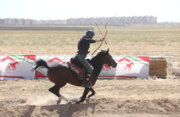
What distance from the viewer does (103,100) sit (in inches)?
368

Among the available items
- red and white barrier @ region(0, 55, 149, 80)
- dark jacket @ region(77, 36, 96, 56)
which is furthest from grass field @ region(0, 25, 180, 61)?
dark jacket @ region(77, 36, 96, 56)

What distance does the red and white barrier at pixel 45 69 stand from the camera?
13.8 metres

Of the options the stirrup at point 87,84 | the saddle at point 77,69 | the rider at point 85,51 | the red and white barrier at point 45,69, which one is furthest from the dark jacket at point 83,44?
the red and white barrier at point 45,69

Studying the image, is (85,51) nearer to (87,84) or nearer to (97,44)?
(87,84)

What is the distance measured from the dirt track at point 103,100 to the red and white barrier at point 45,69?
0.59 meters

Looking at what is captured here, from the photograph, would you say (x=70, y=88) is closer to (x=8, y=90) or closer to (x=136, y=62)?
(x=8, y=90)

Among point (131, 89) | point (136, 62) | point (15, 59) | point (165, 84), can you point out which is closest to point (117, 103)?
point (131, 89)

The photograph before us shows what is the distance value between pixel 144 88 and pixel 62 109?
199 inches

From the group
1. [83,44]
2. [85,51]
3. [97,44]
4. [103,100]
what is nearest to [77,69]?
[85,51]

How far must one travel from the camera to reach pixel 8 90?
11.7 metres

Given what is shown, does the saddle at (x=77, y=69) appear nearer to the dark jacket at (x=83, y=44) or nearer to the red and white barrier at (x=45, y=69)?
the dark jacket at (x=83, y=44)

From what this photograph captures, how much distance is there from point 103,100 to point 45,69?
219 inches

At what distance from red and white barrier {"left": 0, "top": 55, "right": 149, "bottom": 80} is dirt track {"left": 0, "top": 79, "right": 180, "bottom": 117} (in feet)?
1.94

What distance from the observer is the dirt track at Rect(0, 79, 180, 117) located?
8.37 m
